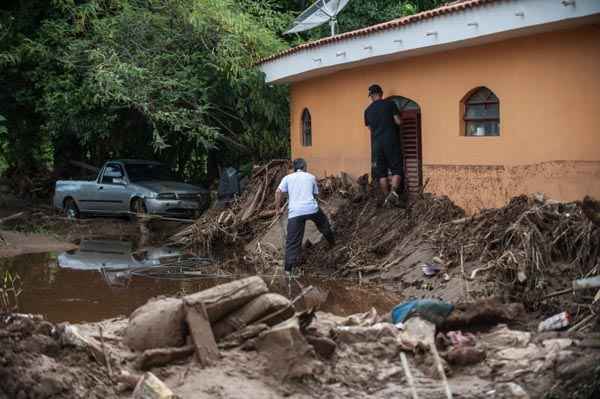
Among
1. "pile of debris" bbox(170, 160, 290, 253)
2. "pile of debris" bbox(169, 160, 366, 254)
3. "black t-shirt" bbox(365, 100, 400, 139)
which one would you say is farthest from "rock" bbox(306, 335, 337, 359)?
"pile of debris" bbox(170, 160, 290, 253)

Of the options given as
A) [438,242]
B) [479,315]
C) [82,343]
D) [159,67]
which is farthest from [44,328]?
[159,67]

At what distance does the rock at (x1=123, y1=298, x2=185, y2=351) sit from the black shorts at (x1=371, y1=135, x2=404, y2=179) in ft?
26.6

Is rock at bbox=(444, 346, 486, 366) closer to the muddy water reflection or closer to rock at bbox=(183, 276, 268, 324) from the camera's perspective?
rock at bbox=(183, 276, 268, 324)

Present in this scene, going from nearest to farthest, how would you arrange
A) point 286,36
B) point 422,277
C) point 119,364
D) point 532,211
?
point 119,364
point 532,211
point 422,277
point 286,36

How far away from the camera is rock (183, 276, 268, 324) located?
290 inches

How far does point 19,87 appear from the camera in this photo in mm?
23281

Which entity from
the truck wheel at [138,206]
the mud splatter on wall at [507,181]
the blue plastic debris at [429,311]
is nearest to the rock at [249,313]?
the blue plastic debris at [429,311]

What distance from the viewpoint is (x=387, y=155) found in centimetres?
1502

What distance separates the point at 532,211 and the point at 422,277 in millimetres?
1902

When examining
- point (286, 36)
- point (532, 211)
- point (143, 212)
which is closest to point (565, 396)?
point (532, 211)

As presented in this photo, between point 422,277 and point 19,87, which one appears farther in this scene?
point 19,87

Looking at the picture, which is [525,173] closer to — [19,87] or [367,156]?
[367,156]

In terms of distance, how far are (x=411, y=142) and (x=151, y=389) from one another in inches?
395

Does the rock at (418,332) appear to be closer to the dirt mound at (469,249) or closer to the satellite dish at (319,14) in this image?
the dirt mound at (469,249)
